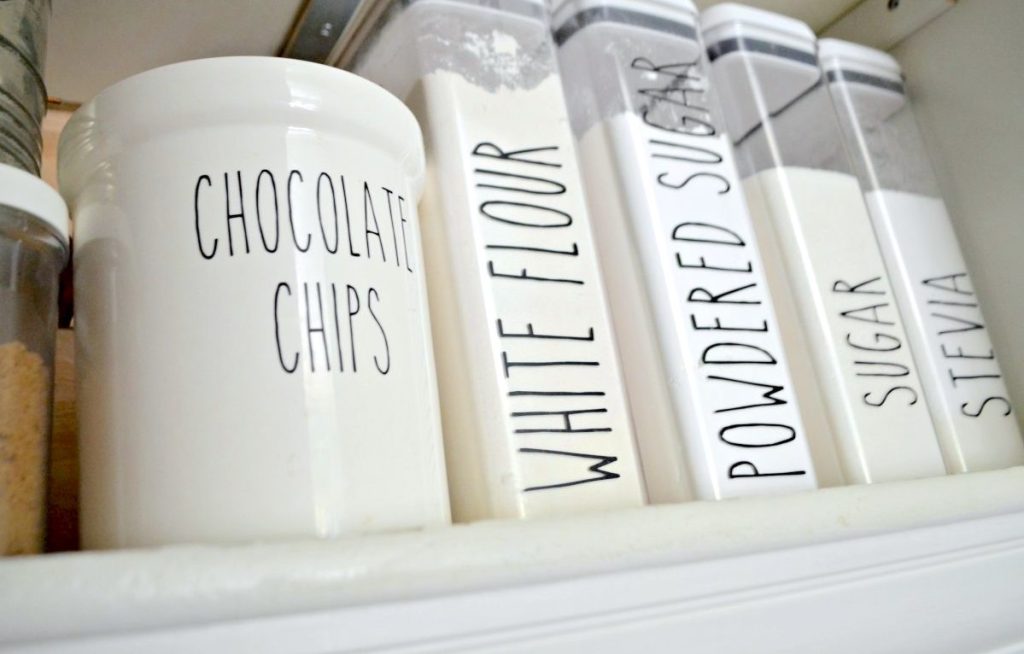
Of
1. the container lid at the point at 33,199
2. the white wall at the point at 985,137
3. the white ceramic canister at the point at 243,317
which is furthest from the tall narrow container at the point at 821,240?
the container lid at the point at 33,199

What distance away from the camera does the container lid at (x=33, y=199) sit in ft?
0.90

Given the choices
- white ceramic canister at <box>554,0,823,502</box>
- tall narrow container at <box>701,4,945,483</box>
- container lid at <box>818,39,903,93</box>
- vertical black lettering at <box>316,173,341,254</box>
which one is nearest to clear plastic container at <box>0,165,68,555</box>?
vertical black lettering at <box>316,173,341,254</box>

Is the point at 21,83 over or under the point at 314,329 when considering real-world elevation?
over

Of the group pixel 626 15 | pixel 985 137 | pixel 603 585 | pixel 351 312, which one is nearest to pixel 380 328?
pixel 351 312

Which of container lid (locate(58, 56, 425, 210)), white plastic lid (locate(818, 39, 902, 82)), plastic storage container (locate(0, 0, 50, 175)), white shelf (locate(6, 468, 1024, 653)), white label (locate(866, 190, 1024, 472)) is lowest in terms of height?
white shelf (locate(6, 468, 1024, 653))

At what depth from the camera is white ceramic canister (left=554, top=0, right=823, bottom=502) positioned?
15.1 inches

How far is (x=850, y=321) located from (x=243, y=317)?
0.36 m

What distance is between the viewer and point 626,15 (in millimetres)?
464

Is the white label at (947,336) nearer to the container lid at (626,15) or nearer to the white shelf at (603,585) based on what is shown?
the white shelf at (603,585)

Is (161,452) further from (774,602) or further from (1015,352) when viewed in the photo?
(1015,352)

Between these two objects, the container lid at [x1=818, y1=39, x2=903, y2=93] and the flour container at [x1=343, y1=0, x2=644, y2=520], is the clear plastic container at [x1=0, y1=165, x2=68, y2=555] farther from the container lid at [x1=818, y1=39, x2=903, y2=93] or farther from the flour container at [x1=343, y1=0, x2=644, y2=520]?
the container lid at [x1=818, y1=39, x2=903, y2=93]

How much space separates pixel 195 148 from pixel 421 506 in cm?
17

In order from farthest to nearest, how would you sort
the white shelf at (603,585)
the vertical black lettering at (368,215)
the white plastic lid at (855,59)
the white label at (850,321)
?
the white plastic lid at (855,59)
the white label at (850,321)
the vertical black lettering at (368,215)
the white shelf at (603,585)

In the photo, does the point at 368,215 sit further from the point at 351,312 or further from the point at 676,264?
the point at 676,264
